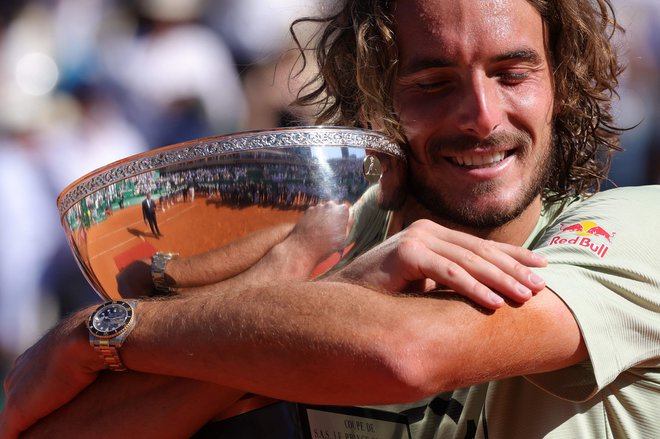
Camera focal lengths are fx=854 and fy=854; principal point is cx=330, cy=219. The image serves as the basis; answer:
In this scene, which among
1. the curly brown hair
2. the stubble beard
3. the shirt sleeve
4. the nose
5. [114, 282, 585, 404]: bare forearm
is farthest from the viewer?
the curly brown hair

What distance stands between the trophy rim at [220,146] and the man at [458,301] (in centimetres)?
24

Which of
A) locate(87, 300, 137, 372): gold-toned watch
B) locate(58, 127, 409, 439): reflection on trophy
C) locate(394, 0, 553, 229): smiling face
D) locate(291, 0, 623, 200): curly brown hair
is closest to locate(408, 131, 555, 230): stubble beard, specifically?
locate(394, 0, 553, 229): smiling face

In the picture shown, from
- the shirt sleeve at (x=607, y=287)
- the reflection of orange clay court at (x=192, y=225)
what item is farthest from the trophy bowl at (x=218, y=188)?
the shirt sleeve at (x=607, y=287)

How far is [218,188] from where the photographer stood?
5.42 feet

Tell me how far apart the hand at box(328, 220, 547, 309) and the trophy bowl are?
0.18 metres

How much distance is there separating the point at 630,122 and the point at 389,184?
8.38ft

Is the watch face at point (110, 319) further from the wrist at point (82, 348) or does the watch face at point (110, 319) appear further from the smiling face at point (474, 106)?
the smiling face at point (474, 106)

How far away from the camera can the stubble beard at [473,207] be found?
2199 millimetres

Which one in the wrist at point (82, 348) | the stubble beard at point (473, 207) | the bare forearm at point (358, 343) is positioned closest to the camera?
the bare forearm at point (358, 343)

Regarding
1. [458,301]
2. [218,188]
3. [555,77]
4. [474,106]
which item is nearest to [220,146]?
[218,188]

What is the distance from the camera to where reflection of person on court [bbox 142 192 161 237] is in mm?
1675

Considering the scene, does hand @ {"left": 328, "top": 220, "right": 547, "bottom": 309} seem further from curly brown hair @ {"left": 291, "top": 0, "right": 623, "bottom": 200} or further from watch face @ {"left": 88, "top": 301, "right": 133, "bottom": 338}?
curly brown hair @ {"left": 291, "top": 0, "right": 623, "bottom": 200}

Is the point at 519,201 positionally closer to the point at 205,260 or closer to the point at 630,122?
the point at 205,260

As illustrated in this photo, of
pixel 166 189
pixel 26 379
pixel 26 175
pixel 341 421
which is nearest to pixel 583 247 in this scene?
pixel 341 421
